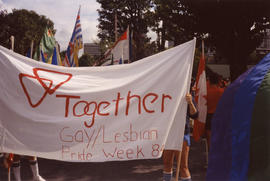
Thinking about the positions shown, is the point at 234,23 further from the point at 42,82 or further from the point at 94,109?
the point at 42,82

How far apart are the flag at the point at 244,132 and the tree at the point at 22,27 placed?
102 ft

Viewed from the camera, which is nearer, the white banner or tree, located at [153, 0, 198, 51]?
the white banner

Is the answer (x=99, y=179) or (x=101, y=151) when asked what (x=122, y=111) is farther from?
(x=99, y=179)

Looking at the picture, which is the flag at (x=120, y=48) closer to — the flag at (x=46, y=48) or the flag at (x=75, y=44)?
the flag at (x=75, y=44)

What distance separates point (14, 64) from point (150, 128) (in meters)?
1.80

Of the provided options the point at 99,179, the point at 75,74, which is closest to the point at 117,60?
the point at 99,179

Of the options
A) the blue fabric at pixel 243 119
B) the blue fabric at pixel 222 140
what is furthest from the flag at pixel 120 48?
the blue fabric at pixel 243 119

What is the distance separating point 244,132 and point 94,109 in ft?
7.72

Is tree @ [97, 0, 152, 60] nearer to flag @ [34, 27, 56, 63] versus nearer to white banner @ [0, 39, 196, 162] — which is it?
flag @ [34, 27, 56, 63]

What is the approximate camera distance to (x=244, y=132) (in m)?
1.53

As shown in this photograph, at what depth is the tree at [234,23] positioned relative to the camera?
12.0 meters

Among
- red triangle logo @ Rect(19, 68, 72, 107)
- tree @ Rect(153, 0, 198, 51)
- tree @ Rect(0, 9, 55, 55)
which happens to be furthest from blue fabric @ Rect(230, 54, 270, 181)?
tree @ Rect(0, 9, 55, 55)

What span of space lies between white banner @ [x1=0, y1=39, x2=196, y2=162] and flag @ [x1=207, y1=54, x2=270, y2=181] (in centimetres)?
181

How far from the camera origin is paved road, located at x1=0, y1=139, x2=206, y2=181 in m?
5.27
